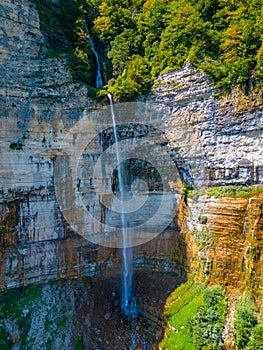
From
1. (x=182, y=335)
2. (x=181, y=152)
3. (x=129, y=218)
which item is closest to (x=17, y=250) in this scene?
(x=129, y=218)

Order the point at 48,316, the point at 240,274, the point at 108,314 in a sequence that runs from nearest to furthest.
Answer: the point at 240,274 → the point at 48,316 → the point at 108,314

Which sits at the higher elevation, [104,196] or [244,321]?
[104,196]

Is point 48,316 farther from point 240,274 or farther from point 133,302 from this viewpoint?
point 240,274

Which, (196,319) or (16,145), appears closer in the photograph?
(196,319)

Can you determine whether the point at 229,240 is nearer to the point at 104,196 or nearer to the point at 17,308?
the point at 104,196

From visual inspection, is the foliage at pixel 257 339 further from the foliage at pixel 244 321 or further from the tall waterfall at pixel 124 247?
the tall waterfall at pixel 124 247

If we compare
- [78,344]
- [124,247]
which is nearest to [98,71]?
[124,247]

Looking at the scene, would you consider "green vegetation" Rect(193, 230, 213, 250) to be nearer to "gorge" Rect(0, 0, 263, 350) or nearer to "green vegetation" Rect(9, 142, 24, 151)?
"gorge" Rect(0, 0, 263, 350)

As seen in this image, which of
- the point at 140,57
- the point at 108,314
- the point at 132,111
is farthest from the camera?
→ the point at 140,57
